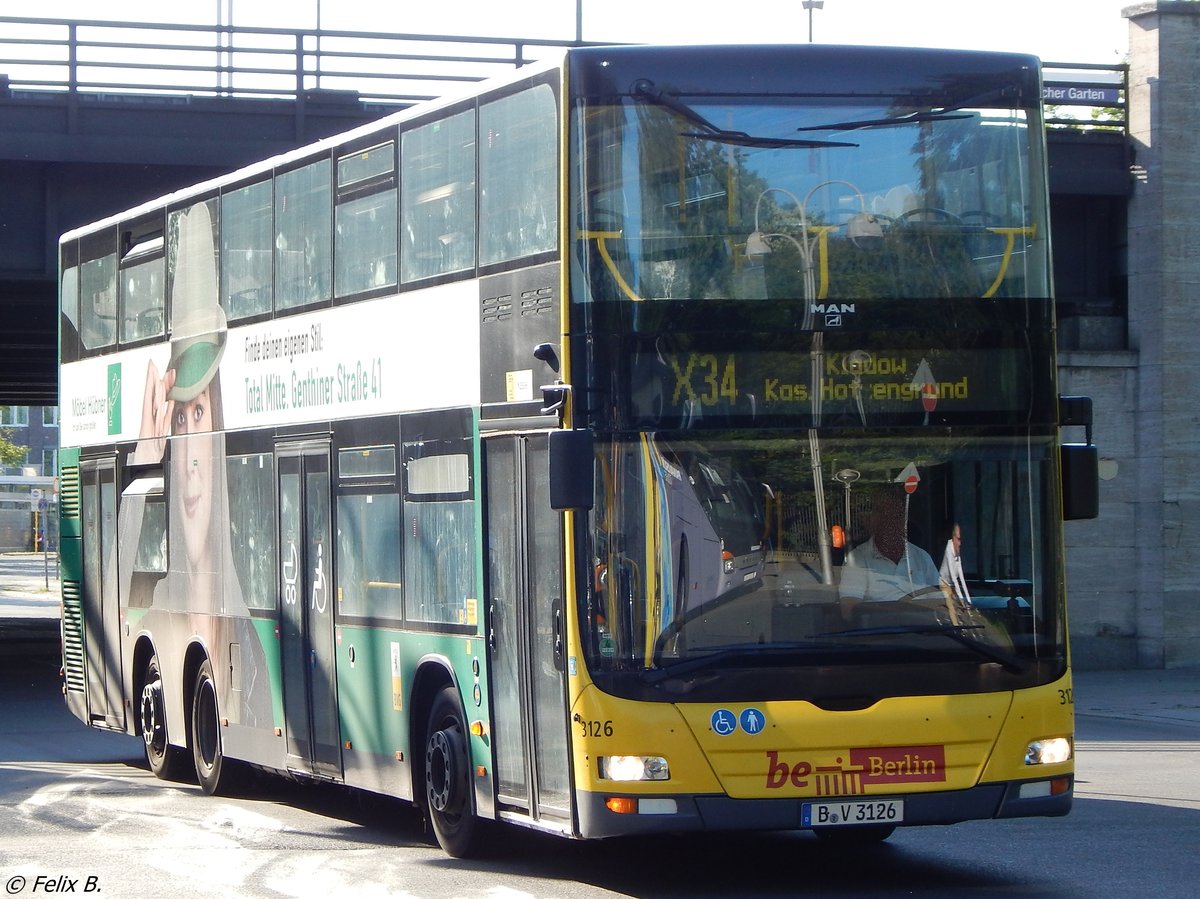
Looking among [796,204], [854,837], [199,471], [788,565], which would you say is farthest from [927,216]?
[199,471]

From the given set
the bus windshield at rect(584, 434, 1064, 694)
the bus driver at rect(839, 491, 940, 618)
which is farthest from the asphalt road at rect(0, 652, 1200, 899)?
the bus driver at rect(839, 491, 940, 618)

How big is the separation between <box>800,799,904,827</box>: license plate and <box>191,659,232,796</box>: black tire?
21.0ft

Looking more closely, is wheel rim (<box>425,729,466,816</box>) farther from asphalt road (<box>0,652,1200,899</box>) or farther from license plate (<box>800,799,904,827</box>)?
license plate (<box>800,799,904,827</box>)

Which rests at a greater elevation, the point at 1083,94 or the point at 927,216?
the point at 1083,94

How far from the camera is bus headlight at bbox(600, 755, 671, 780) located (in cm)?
902

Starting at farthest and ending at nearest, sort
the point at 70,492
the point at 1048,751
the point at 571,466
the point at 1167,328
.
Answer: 1. the point at 1167,328
2. the point at 70,492
3. the point at 1048,751
4. the point at 571,466

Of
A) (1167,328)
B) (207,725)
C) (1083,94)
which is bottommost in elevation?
(207,725)

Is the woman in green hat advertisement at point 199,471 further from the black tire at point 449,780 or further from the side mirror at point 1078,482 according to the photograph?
the side mirror at point 1078,482

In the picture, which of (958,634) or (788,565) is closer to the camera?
(788,565)

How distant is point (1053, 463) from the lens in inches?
376

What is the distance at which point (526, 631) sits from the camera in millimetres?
9820

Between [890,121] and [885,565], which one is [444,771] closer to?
[885,565]

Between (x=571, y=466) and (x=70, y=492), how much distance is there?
9920 mm

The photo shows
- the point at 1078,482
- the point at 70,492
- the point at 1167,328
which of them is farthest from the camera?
the point at 1167,328
